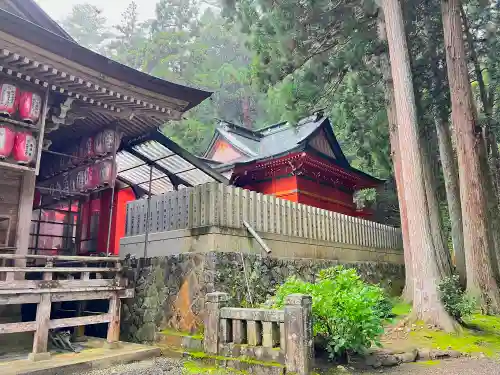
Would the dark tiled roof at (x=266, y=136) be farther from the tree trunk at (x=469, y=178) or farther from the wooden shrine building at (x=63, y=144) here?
the wooden shrine building at (x=63, y=144)

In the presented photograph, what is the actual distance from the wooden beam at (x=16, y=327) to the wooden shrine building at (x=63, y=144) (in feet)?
0.05

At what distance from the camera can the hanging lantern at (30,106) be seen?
770 centimetres

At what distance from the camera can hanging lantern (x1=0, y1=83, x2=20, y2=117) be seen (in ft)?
24.2

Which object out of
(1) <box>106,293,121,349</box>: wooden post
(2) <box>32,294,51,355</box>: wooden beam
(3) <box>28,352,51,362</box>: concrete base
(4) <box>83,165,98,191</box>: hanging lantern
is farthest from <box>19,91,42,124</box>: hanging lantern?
(3) <box>28,352,51,362</box>: concrete base

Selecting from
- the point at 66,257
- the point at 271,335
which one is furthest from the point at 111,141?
the point at 271,335

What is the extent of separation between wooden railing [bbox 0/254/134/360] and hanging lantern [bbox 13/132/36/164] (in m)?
1.98

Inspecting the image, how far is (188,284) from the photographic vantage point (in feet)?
26.4

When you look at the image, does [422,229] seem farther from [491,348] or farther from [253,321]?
[253,321]

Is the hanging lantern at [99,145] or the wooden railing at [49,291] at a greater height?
the hanging lantern at [99,145]

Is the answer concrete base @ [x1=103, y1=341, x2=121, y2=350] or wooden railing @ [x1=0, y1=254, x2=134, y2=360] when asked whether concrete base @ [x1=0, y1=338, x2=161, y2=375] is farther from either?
wooden railing @ [x1=0, y1=254, x2=134, y2=360]

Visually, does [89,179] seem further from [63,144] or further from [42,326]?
[42,326]

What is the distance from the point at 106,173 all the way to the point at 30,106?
87.3 inches

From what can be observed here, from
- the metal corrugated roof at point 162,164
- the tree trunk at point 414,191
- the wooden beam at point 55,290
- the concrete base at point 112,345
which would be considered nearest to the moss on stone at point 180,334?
the concrete base at point 112,345

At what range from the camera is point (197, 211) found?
328 inches
